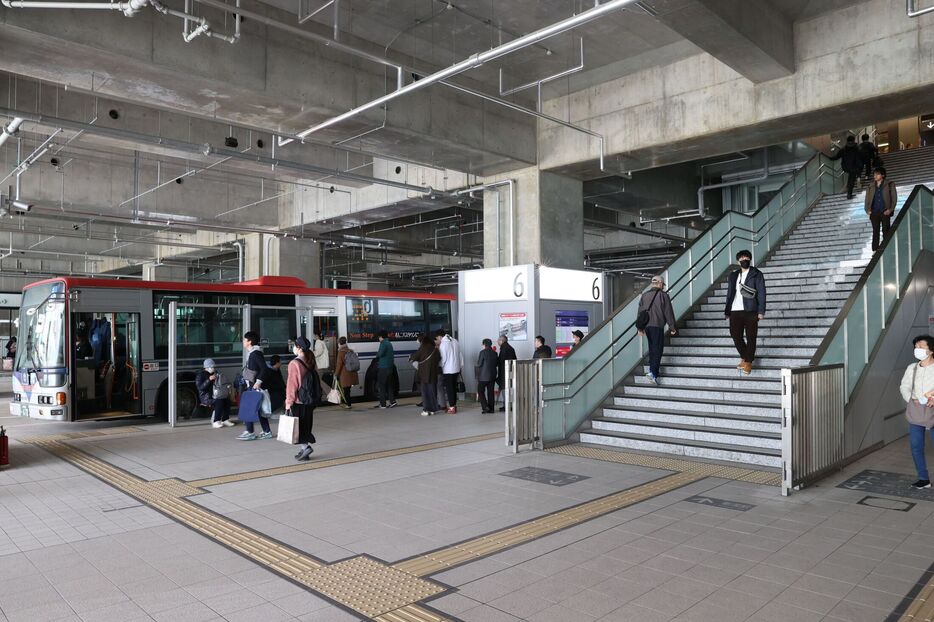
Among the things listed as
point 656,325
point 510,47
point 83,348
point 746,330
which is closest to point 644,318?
point 656,325

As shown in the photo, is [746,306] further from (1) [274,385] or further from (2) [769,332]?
(1) [274,385]

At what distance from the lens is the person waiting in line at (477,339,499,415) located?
41.4ft

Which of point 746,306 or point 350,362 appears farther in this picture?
point 350,362

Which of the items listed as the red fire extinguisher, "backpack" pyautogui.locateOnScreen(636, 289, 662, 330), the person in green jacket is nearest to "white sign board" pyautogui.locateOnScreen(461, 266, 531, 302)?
the person in green jacket

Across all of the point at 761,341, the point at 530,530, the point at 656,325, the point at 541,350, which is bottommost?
the point at 530,530

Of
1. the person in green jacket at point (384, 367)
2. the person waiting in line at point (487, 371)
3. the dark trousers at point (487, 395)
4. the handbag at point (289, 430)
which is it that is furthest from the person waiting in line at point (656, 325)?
the person in green jacket at point (384, 367)

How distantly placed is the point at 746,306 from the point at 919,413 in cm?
287

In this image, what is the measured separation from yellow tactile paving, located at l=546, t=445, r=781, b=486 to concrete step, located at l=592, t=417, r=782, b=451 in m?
0.49

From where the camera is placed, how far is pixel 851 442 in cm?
760

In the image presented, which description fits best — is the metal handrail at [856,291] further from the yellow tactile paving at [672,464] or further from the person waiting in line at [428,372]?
the person waiting in line at [428,372]

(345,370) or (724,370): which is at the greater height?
(724,370)

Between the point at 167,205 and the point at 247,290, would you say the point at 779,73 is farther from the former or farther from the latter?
the point at 167,205

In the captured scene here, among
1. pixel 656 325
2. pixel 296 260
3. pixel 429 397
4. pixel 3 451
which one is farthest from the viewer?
pixel 296 260

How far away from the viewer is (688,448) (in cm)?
803
